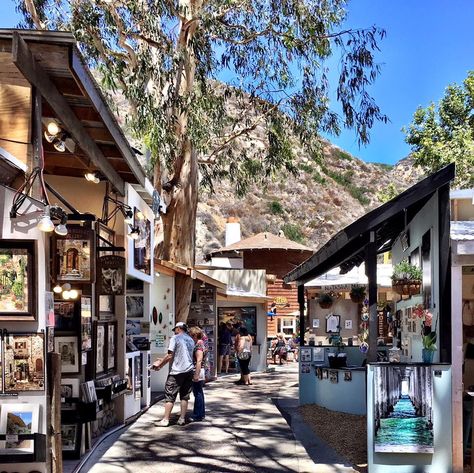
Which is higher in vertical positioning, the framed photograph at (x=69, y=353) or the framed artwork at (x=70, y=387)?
the framed photograph at (x=69, y=353)

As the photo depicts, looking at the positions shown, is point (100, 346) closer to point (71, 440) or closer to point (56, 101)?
point (71, 440)

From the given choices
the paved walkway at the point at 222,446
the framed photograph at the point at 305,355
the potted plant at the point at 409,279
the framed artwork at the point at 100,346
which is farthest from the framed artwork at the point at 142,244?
the potted plant at the point at 409,279

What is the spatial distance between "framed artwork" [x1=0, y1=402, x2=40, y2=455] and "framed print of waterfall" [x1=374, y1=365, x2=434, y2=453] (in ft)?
11.2

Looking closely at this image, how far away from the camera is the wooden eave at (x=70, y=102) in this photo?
5.88 meters

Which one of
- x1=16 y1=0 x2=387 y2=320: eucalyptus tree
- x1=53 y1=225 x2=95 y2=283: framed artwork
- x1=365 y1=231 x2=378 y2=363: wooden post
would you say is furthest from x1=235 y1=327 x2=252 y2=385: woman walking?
x1=53 y1=225 x2=95 y2=283: framed artwork

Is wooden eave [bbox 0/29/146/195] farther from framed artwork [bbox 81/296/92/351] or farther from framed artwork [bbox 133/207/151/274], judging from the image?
framed artwork [bbox 81/296/92/351]

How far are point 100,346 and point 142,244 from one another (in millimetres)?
2642

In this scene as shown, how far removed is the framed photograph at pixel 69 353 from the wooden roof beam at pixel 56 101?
218 centimetres

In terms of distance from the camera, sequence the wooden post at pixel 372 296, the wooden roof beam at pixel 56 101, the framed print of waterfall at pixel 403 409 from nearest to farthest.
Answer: the wooden roof beam at pixel 56 101 → the framed print of waterfall at pixel 403 409 → the wooden post at pixel 372 296

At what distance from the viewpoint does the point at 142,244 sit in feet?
38.0

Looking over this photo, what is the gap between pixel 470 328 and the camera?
32.9 feet

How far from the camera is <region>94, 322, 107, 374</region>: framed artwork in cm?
910

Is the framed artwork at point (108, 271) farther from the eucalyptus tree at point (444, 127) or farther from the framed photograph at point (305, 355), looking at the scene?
the eucalyptus tree at point (444, 127)

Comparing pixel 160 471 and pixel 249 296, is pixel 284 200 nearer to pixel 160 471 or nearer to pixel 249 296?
pixel 249 296
